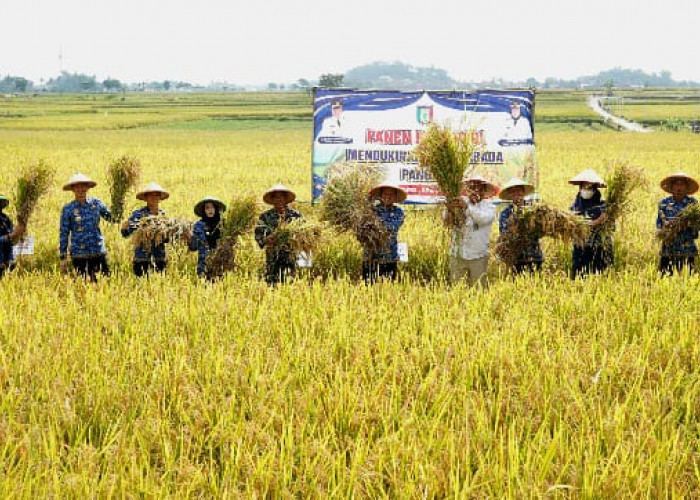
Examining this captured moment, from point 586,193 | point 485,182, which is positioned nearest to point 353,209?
point 485,182

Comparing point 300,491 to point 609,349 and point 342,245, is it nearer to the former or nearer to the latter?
point 609,349

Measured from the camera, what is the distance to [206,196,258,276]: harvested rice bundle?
5.34m

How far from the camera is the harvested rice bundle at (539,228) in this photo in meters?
5.20

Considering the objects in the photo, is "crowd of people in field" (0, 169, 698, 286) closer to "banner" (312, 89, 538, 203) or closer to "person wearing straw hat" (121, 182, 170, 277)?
"person wearing straw hat" (121, 182, 170, 277)

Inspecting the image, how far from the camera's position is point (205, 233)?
5.52m

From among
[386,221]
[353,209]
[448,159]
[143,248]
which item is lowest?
[143,248]

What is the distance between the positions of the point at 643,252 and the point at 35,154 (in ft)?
54.2

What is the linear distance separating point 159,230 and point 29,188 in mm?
1332

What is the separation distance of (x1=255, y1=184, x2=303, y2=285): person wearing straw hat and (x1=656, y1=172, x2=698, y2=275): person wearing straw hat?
2.87 m

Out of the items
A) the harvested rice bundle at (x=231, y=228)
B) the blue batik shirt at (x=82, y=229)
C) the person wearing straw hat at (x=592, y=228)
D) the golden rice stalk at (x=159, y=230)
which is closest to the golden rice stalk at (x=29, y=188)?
the blue batik shirt at (x=82, y=229)

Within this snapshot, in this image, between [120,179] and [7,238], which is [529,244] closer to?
[120,179]

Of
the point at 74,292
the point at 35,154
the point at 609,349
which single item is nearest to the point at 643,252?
the point at 609,349

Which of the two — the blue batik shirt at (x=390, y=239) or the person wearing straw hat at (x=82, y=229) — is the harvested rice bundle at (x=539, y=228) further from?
the person wearing straw hat at (x=82, y=229)

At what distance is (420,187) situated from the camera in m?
9.16
